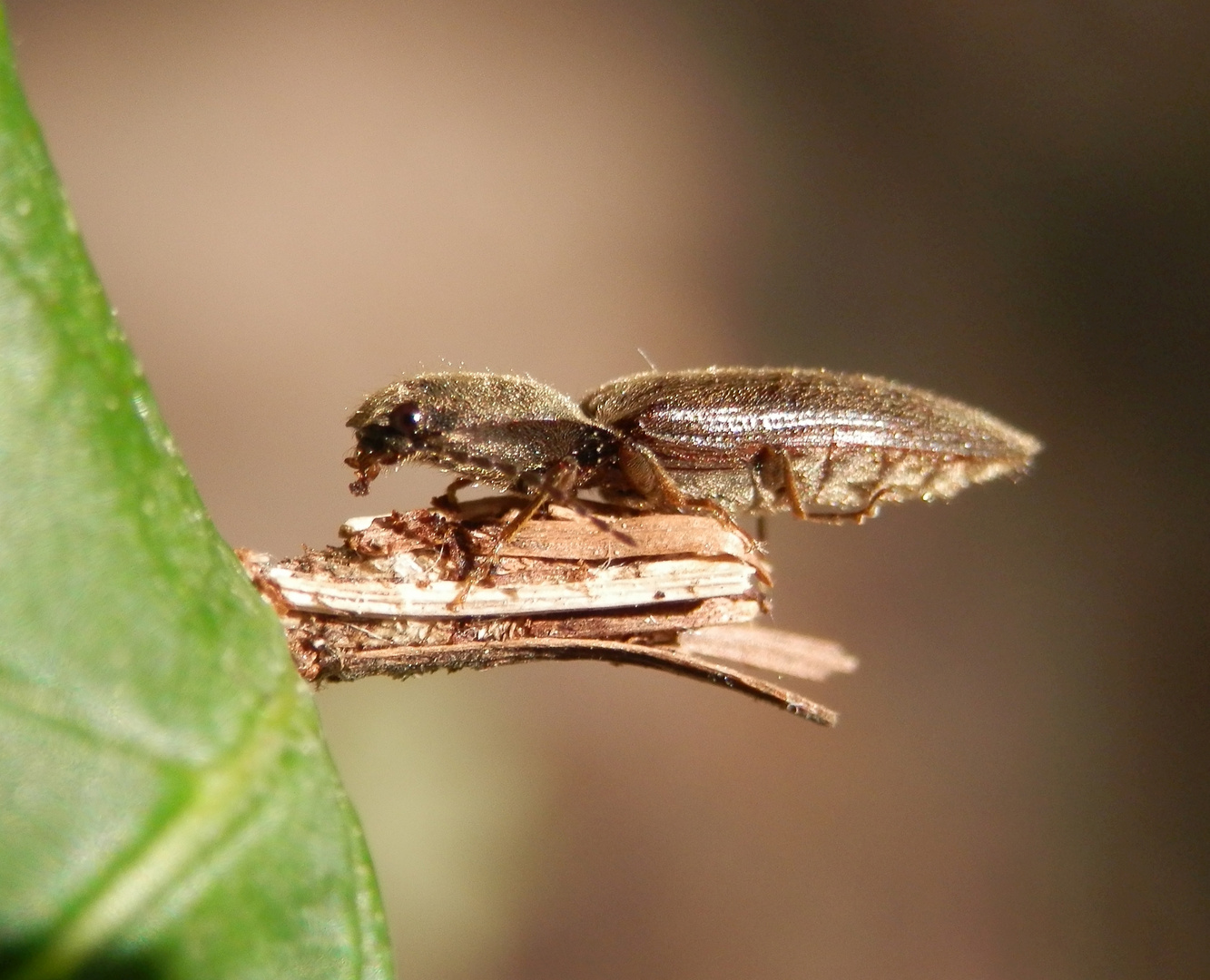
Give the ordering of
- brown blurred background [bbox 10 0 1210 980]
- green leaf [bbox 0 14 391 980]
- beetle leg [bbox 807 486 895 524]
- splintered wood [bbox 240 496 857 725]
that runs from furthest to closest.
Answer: brown blurred background [bbox 10 0 1210 980]
beetle leg [bbox 807 486 895 524]
splintered wood [bbox 240 496 857 725]
green leaf [bbox 0 14 391 980]

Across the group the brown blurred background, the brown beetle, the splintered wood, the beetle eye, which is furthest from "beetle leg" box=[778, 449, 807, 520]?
the brown blurred background

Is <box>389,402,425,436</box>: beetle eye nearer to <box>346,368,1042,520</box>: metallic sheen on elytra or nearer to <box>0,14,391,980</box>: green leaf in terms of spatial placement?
<box>346,368,1042,520</box>: metallic sheen on elytra

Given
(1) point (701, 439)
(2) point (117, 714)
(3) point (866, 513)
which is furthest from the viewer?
(3) point (866, 513)

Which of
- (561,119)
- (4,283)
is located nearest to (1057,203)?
(561,119)

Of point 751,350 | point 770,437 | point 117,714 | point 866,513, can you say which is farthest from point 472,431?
point 751,350

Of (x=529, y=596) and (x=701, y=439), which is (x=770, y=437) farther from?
(x=529, y=596)

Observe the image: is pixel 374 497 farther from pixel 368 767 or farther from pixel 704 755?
pixel 704 755

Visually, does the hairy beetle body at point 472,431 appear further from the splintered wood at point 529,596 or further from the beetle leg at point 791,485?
the beetle leg at point 791,485
